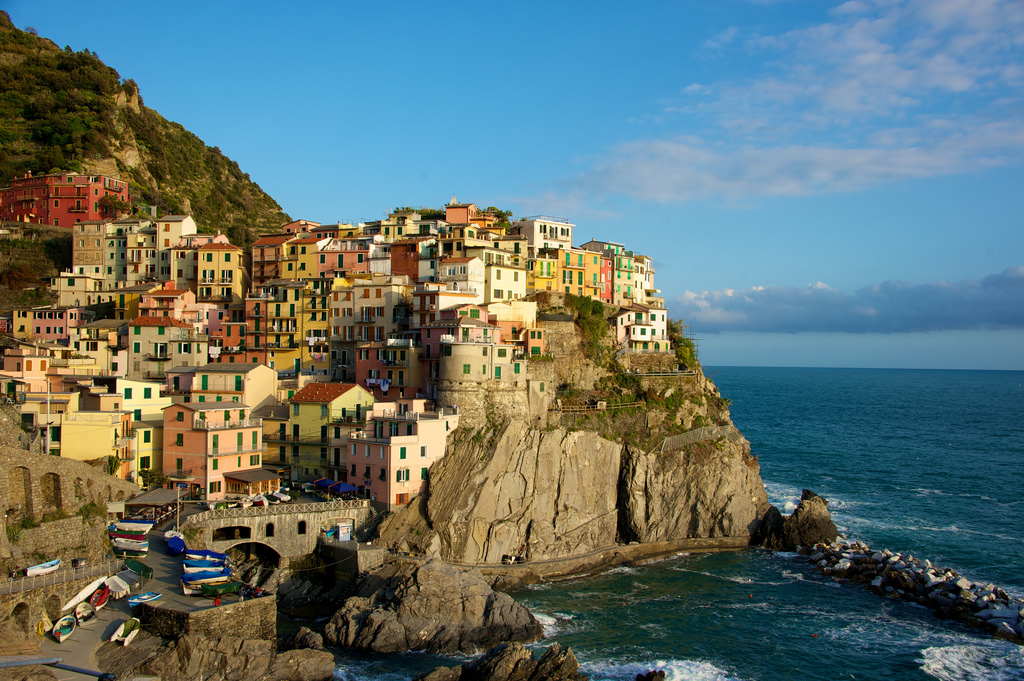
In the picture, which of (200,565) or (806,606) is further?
(806,606)

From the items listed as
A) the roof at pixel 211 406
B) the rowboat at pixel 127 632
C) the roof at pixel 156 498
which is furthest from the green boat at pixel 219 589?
the roof at pixel 211 406

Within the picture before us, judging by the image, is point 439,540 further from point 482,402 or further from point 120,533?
point 120,533

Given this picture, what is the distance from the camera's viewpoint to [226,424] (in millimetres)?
52031

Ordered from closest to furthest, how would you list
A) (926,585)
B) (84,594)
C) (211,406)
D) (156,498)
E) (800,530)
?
1. (84,594)
2. (156,498)
3. (926,585)
4. (211,406)
5. (800,530)

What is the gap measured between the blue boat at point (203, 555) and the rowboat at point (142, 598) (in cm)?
257

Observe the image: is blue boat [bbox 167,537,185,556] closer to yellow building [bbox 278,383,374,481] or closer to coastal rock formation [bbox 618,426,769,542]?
yellow building [bbox 278,383,374,481]

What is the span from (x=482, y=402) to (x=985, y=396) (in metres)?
185

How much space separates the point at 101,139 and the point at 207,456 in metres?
65.1

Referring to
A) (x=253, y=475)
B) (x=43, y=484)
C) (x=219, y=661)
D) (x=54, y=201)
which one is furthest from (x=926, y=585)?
(x=54, y=201)

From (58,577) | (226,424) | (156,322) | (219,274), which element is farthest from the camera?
(219,274)

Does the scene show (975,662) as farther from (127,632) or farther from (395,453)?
(127,632)

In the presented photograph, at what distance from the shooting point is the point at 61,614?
112ft

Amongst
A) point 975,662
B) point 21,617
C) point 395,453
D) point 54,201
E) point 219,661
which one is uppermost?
point 54,201

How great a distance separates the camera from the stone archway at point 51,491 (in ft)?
130
